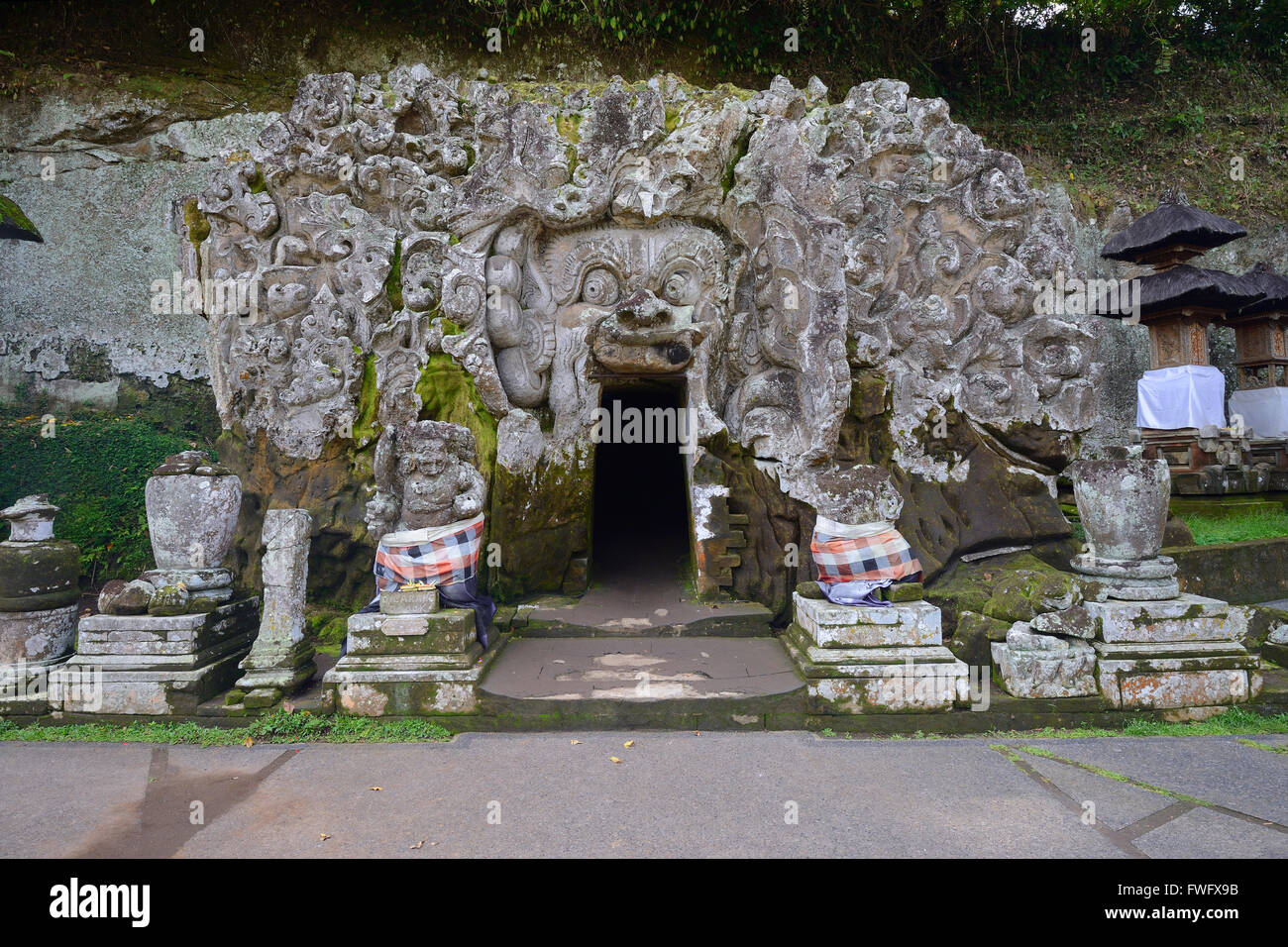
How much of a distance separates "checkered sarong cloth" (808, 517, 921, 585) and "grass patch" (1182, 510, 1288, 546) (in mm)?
4787

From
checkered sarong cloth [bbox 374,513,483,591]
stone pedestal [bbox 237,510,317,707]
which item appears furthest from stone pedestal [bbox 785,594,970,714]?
stone pedestal [bbox 237,510,317,707]

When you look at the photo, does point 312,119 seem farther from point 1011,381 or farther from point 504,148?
point 1011,381

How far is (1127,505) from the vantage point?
5055 mm

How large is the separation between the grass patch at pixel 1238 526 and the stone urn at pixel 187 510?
9.40 m

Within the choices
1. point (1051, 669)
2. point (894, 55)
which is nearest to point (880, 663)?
point (1051, 669)

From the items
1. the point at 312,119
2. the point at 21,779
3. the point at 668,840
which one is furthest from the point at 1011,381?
the point at 21,779

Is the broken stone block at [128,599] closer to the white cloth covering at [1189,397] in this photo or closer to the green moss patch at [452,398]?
the green moss patch at [452,398]

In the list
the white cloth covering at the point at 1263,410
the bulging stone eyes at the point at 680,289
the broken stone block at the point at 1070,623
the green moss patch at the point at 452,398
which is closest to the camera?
the broken stone block at the point at 1070,623

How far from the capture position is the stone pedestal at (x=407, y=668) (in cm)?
491

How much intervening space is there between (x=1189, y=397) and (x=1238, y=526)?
5.84 ft

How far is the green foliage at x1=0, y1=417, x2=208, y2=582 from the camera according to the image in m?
9.07

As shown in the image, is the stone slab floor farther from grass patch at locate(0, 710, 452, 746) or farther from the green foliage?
the green foliage

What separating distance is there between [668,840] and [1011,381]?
6.33 metres

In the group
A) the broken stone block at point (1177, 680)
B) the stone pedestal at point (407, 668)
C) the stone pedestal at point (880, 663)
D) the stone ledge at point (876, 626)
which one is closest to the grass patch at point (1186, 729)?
the broken stone block at point (1177, 680)
